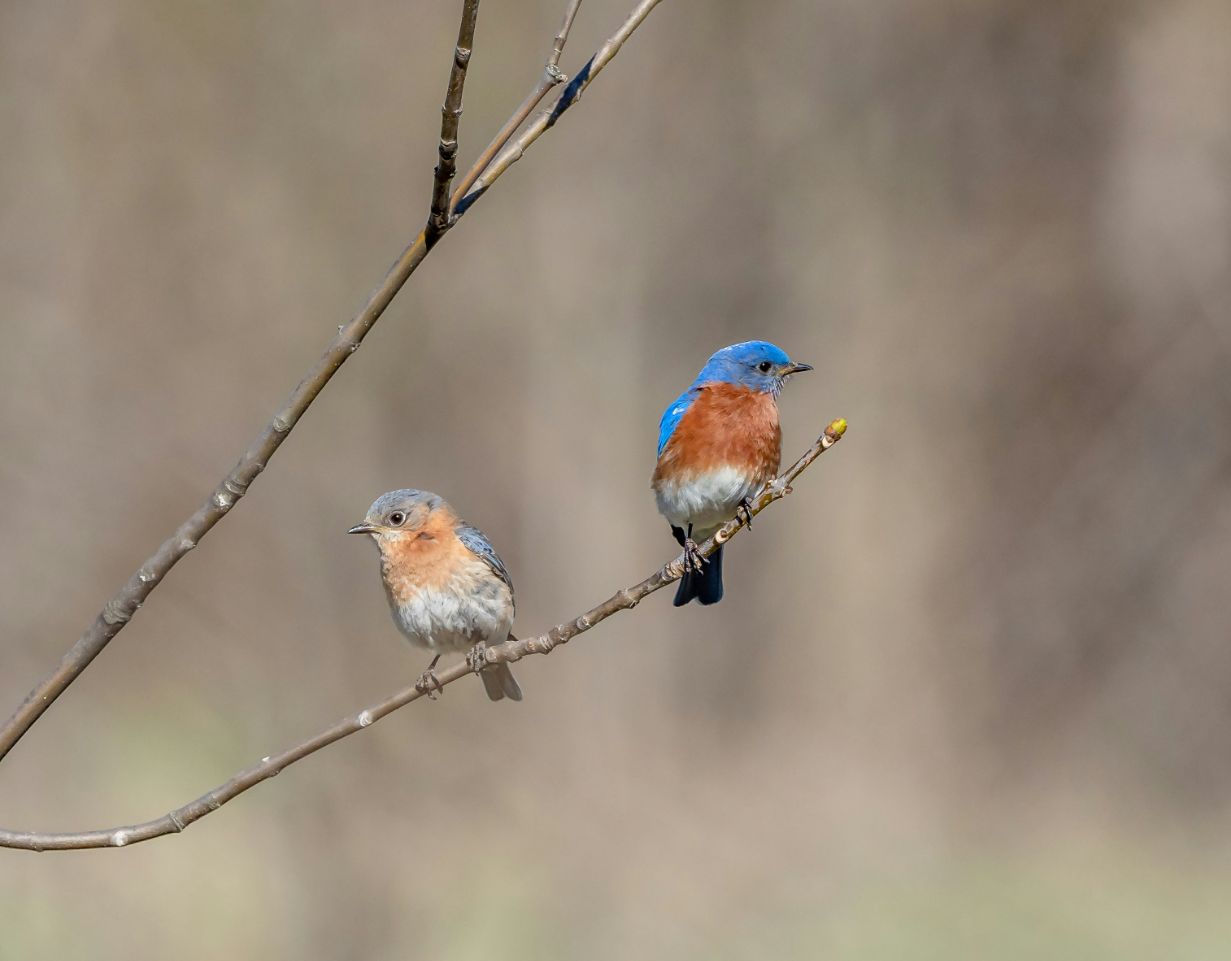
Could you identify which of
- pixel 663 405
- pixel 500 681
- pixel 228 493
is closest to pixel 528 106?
pixel 228 493

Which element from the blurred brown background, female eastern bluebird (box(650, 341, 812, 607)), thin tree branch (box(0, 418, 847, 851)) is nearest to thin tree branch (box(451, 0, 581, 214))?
thin tree branch (box(0, 418, 847, 851))

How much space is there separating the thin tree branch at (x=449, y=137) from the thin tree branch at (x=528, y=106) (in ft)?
0.13

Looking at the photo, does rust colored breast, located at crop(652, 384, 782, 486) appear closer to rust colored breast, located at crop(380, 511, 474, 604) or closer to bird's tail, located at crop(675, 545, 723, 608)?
bird's tail, located at crop(675, 545, 723, 608)

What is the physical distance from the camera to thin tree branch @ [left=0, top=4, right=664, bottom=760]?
193 centimetres

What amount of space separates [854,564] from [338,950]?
18.7 ft

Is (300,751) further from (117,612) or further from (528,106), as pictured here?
(528,106)

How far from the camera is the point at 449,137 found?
1.89m

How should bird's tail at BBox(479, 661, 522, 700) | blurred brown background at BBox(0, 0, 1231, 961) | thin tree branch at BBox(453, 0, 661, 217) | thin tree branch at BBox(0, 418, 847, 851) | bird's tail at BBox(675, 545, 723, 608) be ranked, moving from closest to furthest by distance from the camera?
thin tree branch at BBox(453, 0, 661, 217)
thin tree branch at BBox(0, 418, 847, 851)
bird's tail at BBox(675, 545, 723, 608)
bird's tail at BBox(479, 661, 522, 700)
blurred brown background at BBox(0, 0, 1231, 961)

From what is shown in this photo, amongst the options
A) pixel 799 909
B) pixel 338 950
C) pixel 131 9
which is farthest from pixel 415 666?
pixel 131 9

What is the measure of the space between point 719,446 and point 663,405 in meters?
7.07

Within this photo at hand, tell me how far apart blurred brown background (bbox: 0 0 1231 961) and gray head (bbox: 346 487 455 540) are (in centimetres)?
603

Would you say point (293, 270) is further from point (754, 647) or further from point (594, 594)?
point (754, 647)

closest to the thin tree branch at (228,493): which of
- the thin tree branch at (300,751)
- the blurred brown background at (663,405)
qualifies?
the thin tree branch at (300,751)

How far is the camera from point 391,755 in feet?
33.9
